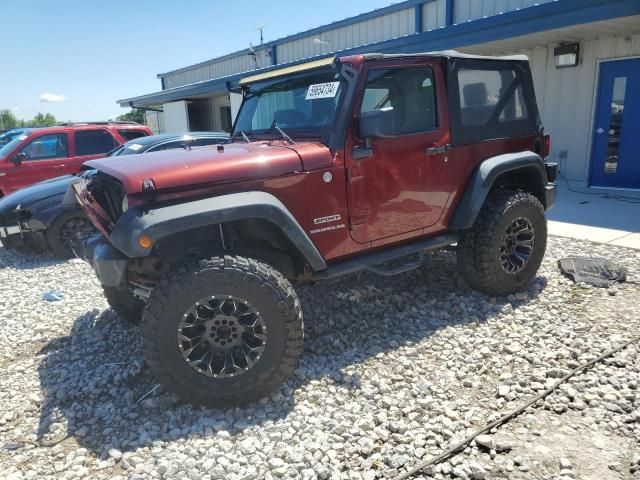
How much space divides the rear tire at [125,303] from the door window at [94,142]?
574 cm

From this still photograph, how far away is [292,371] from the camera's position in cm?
310

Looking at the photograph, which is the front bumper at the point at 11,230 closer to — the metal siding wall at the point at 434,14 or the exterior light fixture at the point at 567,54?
the metal siding wall at the point at 434,14

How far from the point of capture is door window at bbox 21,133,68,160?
8578mm

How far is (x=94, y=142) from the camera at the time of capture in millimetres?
8938

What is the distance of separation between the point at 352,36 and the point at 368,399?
41.3ft

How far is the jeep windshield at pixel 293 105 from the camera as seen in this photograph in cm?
349

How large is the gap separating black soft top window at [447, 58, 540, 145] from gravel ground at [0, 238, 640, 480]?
150 cm

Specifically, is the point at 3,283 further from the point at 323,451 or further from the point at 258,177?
the point at 323,451

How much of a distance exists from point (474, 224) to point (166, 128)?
71.4 ft

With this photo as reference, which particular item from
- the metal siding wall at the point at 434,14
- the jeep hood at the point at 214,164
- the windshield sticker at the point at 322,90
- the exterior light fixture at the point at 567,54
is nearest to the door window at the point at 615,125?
the exterior light fixture at the point at 567,54

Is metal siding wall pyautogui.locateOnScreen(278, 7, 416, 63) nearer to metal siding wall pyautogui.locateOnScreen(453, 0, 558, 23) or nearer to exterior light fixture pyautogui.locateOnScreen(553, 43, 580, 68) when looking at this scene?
metal siding wall pyautogui.locateOnScreen(453, 0, 558, 23)

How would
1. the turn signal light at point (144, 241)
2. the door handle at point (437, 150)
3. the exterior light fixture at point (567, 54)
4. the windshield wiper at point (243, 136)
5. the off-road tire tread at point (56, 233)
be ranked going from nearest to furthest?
the turn signal light at point (144, 241) < the door handle at point (437, 150) < the windshield wiper at point (243, 136) < the off-road tire tread at point (56, 233) < the exterior light fixture at point (567, 54)

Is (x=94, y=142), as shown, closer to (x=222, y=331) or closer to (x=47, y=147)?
(x=47, y=147)

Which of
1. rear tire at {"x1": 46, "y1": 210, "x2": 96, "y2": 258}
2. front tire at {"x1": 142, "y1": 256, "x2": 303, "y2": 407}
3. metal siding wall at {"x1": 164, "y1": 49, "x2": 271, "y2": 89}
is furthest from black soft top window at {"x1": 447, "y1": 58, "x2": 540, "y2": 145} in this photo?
metal siding wall at {"x1": 164, "y1": 49, "x2": 271, "y2": 89}
